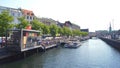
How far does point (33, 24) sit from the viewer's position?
78625mm

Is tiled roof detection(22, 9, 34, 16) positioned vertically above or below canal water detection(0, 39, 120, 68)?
above

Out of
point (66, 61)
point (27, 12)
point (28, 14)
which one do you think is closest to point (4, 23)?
point (66, 61)

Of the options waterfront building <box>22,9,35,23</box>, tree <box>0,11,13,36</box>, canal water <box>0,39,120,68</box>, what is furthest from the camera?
waterfront building <box>22,9,35,23</box>

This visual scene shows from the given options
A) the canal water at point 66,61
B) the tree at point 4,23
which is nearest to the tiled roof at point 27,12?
the canal water at point 66,61

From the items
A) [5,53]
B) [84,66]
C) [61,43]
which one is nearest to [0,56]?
[5,53]

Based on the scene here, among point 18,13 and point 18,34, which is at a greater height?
point 18,13

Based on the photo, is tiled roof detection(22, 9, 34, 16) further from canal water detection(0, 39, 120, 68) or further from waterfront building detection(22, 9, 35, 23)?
canal water detection(0, 39, 120, 68)

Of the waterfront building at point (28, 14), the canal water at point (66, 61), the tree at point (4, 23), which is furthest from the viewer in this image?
the waterfront building at point (28, 14)

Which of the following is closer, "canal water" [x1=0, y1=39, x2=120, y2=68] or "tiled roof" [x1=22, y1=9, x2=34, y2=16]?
"canal water" [x1=0, y1=39, x2=120, y2=68]

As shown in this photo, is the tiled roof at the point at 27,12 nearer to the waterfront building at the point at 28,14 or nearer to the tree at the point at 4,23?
the waterfront building at the point at 28,14

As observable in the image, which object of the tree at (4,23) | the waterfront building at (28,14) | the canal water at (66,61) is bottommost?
the canal water at (66,61)

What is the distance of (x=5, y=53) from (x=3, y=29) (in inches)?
342

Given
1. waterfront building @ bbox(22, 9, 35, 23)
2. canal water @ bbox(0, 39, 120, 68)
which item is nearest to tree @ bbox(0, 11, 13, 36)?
canal water @ bbox(0, 39, 120, 68)

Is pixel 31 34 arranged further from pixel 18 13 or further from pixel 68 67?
pixel 18 13
